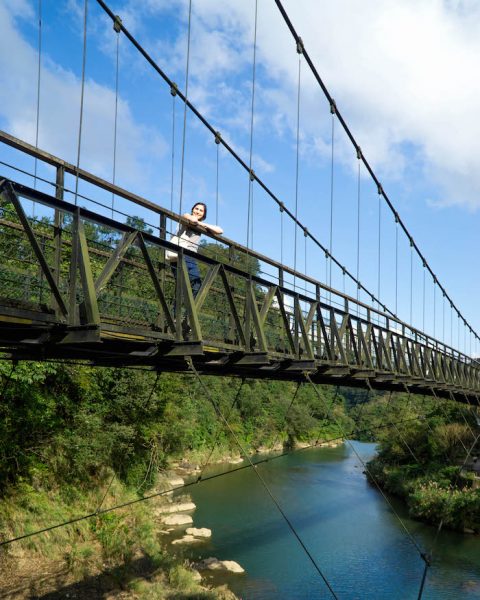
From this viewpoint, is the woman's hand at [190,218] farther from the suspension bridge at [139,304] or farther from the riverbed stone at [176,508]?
the riverbed stone at [176,508]

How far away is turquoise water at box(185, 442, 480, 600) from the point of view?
48.0ft

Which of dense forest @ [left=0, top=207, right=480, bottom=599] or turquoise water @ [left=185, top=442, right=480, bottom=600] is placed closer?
dense forest @ [left=0, top=207, right=480, bottom=599]

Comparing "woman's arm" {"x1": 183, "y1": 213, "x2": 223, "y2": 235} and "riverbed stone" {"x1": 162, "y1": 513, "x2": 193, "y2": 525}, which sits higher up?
"woman's arm" {"x1": 183, "y1": 213, "x2": 223, "y2": 235}

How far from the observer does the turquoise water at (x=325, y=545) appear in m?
14.6

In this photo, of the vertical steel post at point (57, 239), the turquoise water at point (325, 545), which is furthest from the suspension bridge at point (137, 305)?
the turquoise water at point (325, 545)

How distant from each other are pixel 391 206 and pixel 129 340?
64.3 feet

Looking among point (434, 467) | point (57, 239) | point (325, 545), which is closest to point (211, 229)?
point (57, 239)

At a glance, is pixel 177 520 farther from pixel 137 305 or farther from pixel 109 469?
pixel 137 305

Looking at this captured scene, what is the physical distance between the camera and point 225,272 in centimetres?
664

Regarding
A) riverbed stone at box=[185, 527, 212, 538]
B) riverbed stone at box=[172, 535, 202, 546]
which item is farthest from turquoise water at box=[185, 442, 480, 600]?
riverbed stone at box=[172, 535, 202, 546]

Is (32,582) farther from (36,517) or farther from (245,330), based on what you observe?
(245,330)

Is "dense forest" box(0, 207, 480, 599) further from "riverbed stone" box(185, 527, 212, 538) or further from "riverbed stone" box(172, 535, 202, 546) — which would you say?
"riverbed stone" box(185, 527, 212, 538)

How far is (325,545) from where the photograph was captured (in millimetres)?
17734

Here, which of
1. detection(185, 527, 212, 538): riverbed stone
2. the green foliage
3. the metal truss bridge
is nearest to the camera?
the metal truss bridge
